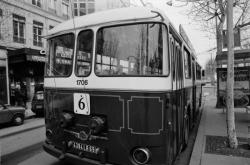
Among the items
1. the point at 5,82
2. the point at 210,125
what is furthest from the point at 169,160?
the point at 5,82

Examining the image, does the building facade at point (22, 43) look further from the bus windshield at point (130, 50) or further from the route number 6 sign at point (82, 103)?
the bus windshield at point (130, 50)

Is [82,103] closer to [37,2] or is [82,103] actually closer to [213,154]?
[213,154]

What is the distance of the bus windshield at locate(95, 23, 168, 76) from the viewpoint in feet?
11.6

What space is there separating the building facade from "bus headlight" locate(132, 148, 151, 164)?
14140mm

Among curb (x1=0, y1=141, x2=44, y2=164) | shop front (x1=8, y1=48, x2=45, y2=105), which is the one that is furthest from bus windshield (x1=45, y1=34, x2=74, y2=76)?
shop front (x1=8, y1=48, x2=45, y2=105)

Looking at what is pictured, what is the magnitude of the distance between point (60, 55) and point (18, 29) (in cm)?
1769

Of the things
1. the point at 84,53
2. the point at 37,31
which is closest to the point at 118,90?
the point at 84,53

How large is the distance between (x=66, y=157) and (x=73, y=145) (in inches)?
9.5

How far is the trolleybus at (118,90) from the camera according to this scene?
3447mm

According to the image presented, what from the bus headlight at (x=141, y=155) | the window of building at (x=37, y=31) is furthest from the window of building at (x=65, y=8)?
the bus headlight at (x=141, y=155)

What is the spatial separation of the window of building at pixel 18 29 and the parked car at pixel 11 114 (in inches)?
431

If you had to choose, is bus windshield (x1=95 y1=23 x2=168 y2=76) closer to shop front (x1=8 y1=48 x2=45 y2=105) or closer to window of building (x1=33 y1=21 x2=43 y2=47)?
shop front (x1=8 y1=48 x2=45 y2=105)

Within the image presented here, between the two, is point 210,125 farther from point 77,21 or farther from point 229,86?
point 77,21

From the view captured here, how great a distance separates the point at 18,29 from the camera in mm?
20062
